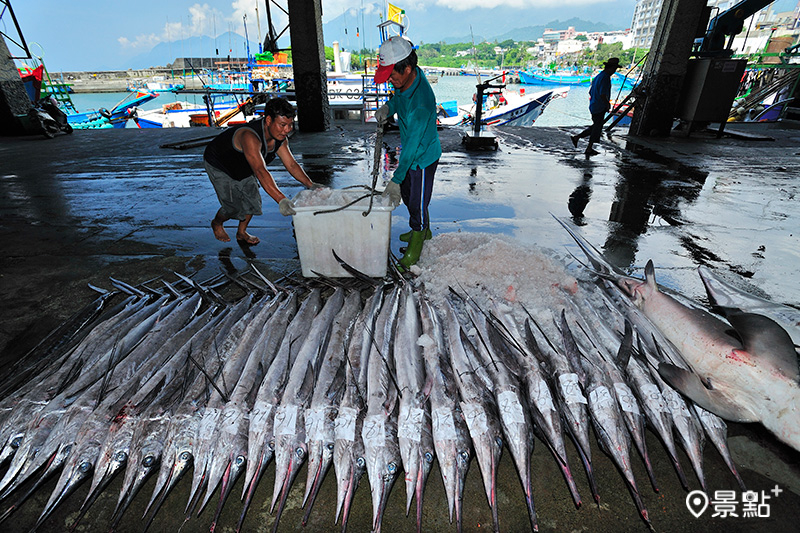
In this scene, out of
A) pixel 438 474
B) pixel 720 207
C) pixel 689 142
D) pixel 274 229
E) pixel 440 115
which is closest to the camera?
pixel 438 474

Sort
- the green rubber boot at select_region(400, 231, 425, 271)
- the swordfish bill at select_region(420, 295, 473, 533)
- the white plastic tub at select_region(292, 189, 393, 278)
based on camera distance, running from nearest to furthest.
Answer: the swordfish bill at select_region(420, 295, 473, 533)
the white plastic tub at select_region(292, 189, 393, 278)
the green rubber boot at select_region(400, 231, 425, 271)

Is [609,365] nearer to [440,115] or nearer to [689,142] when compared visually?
[689,142]

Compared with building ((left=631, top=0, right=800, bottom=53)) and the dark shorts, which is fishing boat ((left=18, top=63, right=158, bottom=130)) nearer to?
the dark shorts

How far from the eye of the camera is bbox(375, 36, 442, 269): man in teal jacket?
128 inches

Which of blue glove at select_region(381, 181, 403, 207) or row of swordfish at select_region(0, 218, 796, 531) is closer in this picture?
row of swordfish at select_region(0, 218, 796, 531)

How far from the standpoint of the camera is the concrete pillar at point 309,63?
414 inches

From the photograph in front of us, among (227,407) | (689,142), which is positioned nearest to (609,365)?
(227,407)

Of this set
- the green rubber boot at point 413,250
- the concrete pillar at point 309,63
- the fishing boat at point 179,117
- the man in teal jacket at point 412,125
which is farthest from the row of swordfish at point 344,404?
the fishing boat at point 179,117

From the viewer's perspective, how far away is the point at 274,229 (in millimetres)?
4793

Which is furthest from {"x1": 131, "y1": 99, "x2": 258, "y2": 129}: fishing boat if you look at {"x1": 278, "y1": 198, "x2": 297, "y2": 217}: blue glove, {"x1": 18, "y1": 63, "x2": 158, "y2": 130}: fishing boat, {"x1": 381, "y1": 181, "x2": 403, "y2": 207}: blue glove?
{"x1": 381, "y1": 181, "x2": 403, "y2": 207}: blue glove

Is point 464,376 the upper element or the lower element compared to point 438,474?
upper

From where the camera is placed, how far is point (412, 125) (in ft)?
11.3

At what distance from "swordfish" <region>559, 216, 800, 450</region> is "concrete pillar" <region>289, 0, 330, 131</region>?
11.4 m

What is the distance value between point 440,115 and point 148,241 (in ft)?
78.3
